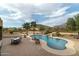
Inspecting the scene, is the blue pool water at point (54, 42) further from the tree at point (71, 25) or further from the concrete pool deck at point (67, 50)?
the tree at point (71, 25)

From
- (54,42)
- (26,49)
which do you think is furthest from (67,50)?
(26,49)

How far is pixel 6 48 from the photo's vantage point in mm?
2314

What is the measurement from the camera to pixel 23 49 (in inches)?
91.6

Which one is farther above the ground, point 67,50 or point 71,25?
point 71,25

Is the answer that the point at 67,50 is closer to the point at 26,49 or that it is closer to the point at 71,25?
the point at 71,25

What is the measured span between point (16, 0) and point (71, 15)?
0.55 metres

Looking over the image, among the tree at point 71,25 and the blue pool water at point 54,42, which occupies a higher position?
the tree at point 71,25

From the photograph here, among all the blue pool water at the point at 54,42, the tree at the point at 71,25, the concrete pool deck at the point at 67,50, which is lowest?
the concrete pool deck at the point at 67,50

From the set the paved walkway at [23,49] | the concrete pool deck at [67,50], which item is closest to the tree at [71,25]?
the concrete pool deck at [67,50]

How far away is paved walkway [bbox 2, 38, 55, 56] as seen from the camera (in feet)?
7.57

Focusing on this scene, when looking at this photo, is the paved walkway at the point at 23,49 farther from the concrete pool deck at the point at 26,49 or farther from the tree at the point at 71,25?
the tree at the point at 71,25

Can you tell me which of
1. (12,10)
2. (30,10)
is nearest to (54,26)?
(30,10)

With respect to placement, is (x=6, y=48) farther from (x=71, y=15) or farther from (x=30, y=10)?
(x=71, y=15)

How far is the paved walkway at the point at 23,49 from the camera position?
90.9 inches
